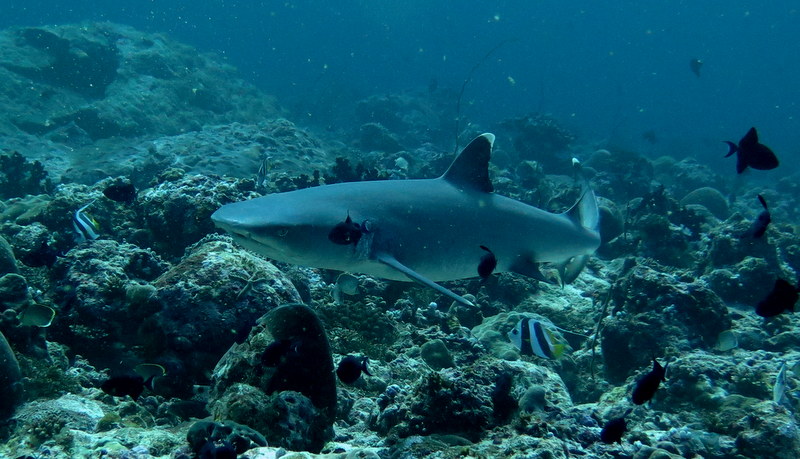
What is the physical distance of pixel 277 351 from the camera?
3061 millimetres

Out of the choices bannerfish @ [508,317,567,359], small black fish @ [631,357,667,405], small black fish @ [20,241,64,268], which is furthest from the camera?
small black fish @ [20,241,64,268]

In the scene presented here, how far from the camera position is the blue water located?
110812 millimetres

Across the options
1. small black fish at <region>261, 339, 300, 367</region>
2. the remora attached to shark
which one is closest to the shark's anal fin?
the remora attached to shark

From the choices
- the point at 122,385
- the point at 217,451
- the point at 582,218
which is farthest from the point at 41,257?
the point at 582,218

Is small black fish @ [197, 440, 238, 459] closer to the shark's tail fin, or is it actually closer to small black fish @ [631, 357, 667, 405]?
small black fish @ [631, 357, 667, 405]

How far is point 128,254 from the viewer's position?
586 cm

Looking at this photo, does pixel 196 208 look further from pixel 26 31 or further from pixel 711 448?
pixel 26 31

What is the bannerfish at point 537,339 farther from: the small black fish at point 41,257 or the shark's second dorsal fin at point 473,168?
the small black fish at point 41,257

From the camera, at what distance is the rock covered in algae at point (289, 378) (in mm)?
2881

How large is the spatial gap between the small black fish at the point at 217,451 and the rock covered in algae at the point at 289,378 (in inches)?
24.9

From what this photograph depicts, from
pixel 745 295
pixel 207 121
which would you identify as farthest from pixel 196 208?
pixel 207 121

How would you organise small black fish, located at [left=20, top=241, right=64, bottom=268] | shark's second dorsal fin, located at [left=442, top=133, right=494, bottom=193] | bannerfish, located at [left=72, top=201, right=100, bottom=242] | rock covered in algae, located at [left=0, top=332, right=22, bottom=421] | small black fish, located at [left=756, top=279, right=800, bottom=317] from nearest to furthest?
small black fish, located at [left=756, top=279, right=800, bottom=317] < rock covered in algae, located at [left=0, top=332, right=22, bottom=421] < shark's second dorsal fin, located at [left=442, top=133, right=494, bottom=193] < small black fish, located at [left=20, top=241, right=64, bottom=268] < bannerfish, located at [left=72, top=201, right=100, bottom=242]

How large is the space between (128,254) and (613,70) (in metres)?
184

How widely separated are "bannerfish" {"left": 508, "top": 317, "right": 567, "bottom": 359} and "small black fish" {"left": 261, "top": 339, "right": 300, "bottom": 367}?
249 cm
